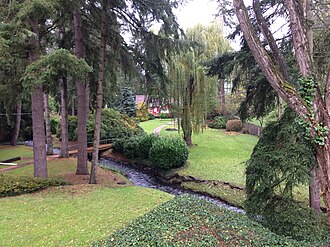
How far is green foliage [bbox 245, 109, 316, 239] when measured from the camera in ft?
14.0

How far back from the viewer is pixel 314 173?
4594 millimetres

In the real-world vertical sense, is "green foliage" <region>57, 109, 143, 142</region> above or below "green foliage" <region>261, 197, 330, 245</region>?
above

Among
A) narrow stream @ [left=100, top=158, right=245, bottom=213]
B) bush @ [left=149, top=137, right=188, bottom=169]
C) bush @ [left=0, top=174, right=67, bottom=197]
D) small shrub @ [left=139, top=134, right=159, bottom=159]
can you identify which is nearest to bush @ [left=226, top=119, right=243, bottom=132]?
small shrub @ [left=139, top=134, right=159, bottom=159]

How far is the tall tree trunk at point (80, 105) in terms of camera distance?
921 cm

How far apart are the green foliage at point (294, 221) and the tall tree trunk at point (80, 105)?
7.12 meters

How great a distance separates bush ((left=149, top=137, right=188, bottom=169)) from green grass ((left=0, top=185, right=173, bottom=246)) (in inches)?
165

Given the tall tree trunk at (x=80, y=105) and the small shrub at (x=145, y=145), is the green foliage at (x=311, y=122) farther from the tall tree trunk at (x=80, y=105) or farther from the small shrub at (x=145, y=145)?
the small shrub at (x=145, y=145)

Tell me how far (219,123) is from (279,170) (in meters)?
18.8

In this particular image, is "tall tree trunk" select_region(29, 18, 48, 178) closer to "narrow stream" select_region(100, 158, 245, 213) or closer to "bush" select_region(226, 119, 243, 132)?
"narrow stream" select_region(100, 158, 245, 213)

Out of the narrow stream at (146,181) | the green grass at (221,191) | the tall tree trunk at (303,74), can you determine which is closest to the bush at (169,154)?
the narrow stream at (146,181)

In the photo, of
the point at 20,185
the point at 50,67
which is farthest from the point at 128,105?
the point at 50,67

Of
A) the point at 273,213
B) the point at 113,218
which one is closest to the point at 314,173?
the point at 273,213

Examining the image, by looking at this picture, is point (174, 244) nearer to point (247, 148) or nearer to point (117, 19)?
point (117, 19)

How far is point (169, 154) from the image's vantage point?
11.7 m
